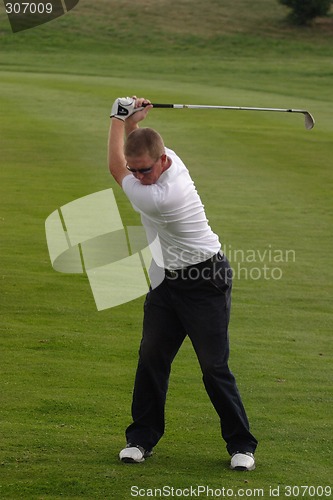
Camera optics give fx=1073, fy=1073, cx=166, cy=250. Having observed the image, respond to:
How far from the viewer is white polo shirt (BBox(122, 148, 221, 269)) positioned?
591 cm

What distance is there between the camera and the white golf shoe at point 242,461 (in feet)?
19.9

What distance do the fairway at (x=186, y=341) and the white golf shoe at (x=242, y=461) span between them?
6 cm

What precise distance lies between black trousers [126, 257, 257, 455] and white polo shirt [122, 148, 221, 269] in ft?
0.30

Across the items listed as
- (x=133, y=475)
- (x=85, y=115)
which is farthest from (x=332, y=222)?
(x=85, y=115)

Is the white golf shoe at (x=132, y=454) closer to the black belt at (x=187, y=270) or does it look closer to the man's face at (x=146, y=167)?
the black belt at (x=187, y=270)

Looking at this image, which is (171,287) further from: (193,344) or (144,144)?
(144,144)

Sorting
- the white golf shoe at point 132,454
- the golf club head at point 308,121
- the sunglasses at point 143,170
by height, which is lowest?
the white golf shoe at point 132,454

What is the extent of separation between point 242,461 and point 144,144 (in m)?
1.87

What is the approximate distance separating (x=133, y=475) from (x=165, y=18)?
4961 cm

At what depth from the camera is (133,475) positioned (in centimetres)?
600

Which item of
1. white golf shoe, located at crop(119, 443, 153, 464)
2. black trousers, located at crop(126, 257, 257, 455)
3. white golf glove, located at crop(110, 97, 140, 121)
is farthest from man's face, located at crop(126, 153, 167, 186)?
white golf shoe, located at crop(119, 443, 153, 464)

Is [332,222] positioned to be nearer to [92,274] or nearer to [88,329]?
[92,274]

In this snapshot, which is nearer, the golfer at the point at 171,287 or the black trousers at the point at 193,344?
the golfer at the point at 171,287

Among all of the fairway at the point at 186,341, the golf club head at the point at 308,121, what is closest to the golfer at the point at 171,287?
the fairway at the point at 186,341
